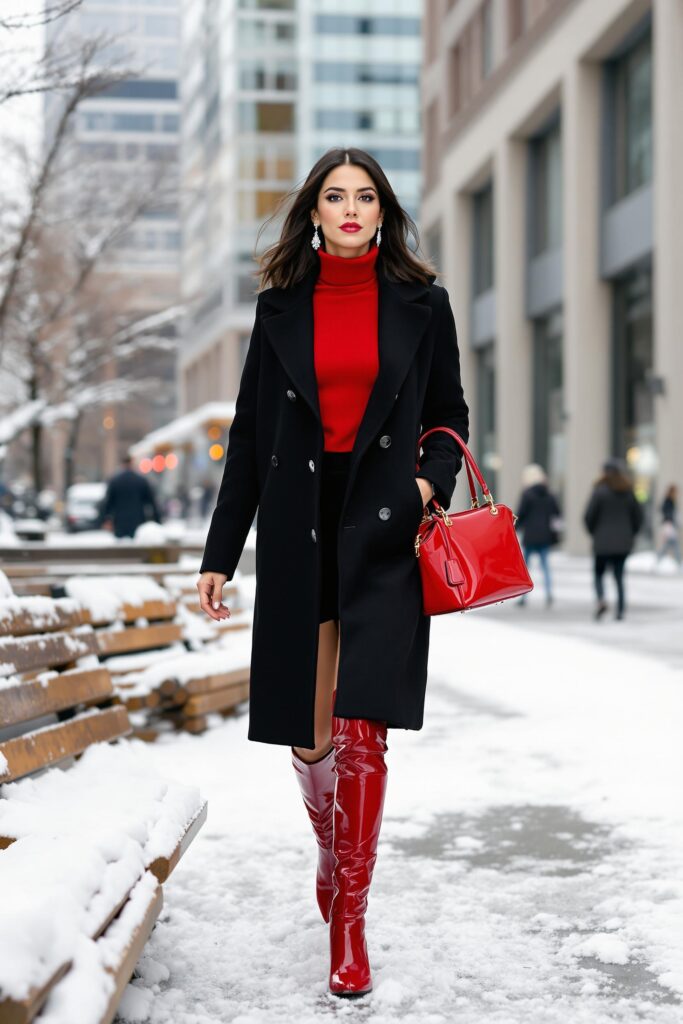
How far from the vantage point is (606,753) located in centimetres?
738

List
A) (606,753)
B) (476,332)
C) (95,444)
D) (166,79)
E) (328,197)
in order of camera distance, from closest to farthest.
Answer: (328,197)
(606,753)
(476,332)
(95,444)
(166,79)

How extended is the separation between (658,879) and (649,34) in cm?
2916

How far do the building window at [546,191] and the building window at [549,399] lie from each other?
2.06m

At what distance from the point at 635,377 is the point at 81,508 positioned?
705 inches

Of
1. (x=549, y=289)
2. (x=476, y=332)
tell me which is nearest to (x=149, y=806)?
(x=549, y=289)

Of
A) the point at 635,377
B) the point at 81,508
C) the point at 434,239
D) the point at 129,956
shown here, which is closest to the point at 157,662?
the point at 129,956

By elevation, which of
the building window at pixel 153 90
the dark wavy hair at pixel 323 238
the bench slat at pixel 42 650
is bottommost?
the bench slat at pixel 42 650

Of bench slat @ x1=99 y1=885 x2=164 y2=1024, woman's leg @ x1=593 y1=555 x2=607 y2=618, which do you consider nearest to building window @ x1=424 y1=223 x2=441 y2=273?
woman's leg @ x1=593 y1=555 x2=607 y2=618

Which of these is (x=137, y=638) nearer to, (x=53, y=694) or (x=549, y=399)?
(x=53, y=694)

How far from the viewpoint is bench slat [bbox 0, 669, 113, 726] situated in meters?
4.11

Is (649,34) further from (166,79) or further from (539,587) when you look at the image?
(166,79)

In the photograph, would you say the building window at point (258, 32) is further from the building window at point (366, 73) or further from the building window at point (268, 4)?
the building window at point (366, 73)

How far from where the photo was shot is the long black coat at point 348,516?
379cm

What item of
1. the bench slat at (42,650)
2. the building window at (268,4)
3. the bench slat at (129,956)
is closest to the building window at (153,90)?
the building window at (268,4)
